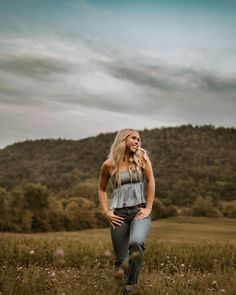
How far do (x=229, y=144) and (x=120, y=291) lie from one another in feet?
348

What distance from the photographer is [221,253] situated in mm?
10469

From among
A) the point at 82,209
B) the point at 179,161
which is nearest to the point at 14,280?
the point at 82,209

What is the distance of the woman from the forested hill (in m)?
77.1

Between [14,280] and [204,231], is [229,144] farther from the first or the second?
[14,280]

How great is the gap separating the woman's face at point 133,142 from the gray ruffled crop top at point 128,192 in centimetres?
25

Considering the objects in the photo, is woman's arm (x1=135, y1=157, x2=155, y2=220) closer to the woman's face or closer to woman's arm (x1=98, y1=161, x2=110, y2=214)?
the woman's face

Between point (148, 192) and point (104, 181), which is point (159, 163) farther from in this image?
point (148, 192)

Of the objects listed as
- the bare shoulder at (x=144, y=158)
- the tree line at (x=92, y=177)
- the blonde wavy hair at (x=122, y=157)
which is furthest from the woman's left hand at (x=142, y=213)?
the tree line at (x=92, y=177)

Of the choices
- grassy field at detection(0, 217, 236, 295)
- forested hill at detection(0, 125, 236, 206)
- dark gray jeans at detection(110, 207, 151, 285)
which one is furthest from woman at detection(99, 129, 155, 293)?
forested hill at detection(0, 125, 236, 206)

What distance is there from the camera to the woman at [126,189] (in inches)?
232

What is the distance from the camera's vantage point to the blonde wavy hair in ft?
19.7

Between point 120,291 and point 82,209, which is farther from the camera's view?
point 82,209

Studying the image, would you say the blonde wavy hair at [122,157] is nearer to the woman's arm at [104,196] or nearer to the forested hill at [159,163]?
the woman's arm at [104,196]

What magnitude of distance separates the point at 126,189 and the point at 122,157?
1.15ft
